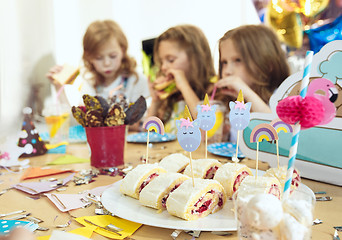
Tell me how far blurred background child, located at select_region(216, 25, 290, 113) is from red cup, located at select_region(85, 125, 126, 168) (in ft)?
1.89

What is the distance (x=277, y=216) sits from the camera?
461 millimetres

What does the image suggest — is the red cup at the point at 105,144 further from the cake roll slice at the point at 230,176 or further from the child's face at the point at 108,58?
the child's face at the point at 108,58

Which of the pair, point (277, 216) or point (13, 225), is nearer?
point (277, 216)

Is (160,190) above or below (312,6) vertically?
below

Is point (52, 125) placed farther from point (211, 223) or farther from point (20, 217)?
point (211, 223)

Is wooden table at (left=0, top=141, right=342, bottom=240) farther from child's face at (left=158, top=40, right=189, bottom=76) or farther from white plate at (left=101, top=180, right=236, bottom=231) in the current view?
child's face at (left=158, top=40, right=189, bottom=76)

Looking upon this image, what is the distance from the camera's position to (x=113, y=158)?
1154 millimetres

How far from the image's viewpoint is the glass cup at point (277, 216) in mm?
457

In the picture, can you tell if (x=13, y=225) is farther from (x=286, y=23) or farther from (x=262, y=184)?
(x=286, y=23)

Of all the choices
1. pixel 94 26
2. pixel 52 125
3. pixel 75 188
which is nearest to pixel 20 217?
pixel 75 188

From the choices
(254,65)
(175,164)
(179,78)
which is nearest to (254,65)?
(254,65)

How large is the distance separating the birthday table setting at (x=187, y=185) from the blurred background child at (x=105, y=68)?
100 centimetres

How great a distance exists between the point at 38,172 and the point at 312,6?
1.92m

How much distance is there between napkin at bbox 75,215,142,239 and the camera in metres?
0.65
